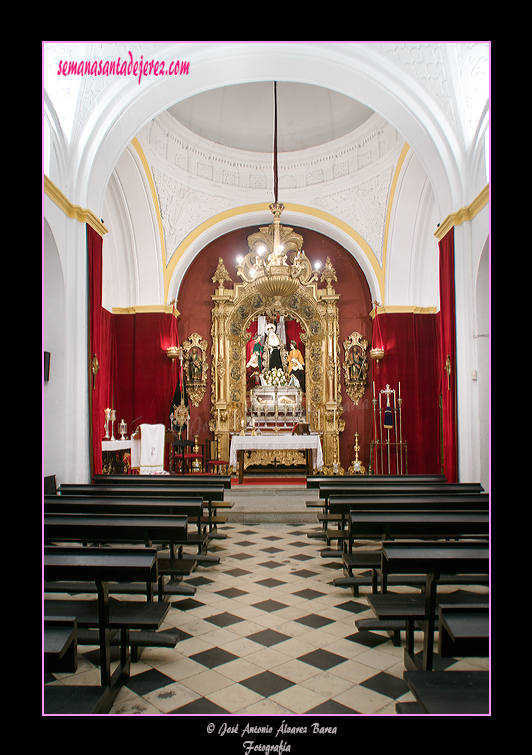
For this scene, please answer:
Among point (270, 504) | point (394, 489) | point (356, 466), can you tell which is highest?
point (394, 489)

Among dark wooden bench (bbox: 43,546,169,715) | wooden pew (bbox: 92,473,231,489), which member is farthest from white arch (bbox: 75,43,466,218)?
dark wooden bench (bbox: 43,546,169,715)

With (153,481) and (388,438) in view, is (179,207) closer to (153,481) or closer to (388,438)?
(388,438)

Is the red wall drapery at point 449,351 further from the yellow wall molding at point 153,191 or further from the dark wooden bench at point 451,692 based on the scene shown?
the yellow wall molding at point 153,191

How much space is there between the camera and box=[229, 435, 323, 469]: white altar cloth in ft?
32.3

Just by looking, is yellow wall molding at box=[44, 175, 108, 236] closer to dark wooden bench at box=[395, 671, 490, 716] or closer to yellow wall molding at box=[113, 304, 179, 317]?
yellow wall molding at box=[113, 304, 179, 317]

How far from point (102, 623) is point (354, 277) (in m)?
10.8

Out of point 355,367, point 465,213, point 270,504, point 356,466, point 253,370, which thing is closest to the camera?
point 465,213

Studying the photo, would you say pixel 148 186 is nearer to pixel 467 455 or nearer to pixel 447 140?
pixel 447 140

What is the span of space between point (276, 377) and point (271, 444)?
2.45m

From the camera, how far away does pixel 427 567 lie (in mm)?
2363

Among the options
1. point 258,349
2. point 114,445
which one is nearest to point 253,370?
point 258,349

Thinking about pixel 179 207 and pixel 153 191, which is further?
pixel 179 207

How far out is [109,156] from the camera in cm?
688
